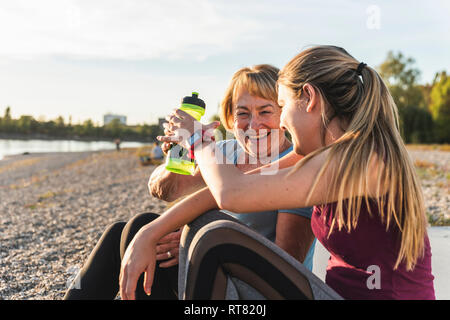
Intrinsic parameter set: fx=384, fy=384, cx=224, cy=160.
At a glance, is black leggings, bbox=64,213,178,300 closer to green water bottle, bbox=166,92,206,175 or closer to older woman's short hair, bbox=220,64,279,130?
green water bottle, bbox=166,92,206,175

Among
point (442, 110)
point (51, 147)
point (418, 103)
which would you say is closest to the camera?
point (442, 110)

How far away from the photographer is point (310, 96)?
1646 mm

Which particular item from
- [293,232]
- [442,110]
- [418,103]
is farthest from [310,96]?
[418,103]

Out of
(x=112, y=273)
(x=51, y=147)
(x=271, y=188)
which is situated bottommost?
(x=51, y=147)

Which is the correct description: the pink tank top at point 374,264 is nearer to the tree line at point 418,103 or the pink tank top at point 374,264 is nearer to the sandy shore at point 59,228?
the sandy shore at point 59,228

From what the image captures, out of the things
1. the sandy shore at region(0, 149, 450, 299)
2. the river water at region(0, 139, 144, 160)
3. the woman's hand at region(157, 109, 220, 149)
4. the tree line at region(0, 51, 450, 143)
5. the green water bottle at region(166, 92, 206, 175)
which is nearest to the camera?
the woman's hand at region(157, 109, 220, 149)

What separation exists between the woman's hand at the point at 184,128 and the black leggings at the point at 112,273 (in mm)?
570

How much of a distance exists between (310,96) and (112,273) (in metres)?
1.46

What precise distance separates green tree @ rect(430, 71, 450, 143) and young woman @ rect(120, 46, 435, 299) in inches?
1667

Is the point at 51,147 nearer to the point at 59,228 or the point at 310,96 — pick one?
the point at 59,228

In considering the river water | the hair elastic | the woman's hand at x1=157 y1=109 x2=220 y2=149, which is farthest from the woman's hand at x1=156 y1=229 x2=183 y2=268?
the river water

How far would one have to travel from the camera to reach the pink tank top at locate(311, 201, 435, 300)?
57.4 inches

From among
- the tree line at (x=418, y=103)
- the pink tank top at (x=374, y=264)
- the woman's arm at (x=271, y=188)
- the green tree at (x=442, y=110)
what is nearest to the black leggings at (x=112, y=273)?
the woman's arm at (x=271, y=188)
